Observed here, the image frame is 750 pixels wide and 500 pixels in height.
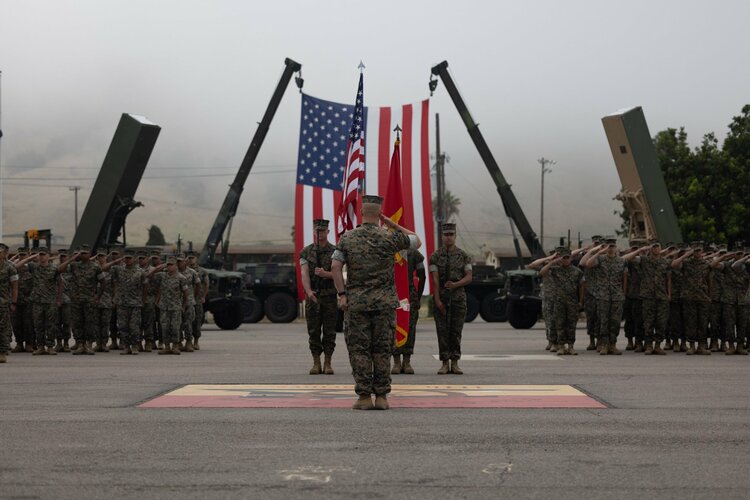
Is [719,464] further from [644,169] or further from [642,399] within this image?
[644,169]

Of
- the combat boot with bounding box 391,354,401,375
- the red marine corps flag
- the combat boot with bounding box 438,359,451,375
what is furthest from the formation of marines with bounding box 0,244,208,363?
the red marine corps flag

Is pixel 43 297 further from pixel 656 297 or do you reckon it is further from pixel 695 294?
pixel 695 294

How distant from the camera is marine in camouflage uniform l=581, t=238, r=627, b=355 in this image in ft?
61.9

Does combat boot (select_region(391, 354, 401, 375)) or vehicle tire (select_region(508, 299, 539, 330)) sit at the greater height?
vehicle tire (select_region(508, 299, 539, 330))

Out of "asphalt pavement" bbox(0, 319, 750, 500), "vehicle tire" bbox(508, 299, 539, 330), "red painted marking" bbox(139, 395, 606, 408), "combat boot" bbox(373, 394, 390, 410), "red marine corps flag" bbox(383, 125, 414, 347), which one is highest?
"red marine corps flag" bbox(383, 125, 414, 347)

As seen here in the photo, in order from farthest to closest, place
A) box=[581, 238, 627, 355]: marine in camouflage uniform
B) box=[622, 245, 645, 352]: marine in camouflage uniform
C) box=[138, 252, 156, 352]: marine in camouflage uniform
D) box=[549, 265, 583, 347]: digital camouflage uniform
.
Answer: box=[138, 252, 156, 352]: marine in camouflage uniform, box=[622, 245, 645, 352]: marine in camouflage uniform, box=[581, 238, 627, 355]: marine in camouflage uniform, box=[549, 265, 583, 347]: digital camouflage uniform

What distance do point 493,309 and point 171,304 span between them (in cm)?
1869

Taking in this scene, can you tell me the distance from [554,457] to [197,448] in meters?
2.45

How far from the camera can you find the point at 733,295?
19.8 m

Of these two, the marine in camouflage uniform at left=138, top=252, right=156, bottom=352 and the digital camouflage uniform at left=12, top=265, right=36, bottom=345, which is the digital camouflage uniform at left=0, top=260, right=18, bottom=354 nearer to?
the digital camouflage uniform at left=12, top=265, right=36, bottom=345

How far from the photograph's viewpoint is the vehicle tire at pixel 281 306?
36.5 metres

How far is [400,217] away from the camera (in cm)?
1421

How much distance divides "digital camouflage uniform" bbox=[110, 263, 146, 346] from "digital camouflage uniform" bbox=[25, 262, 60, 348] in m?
1.10

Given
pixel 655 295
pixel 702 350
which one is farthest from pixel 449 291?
pixel 702 350
